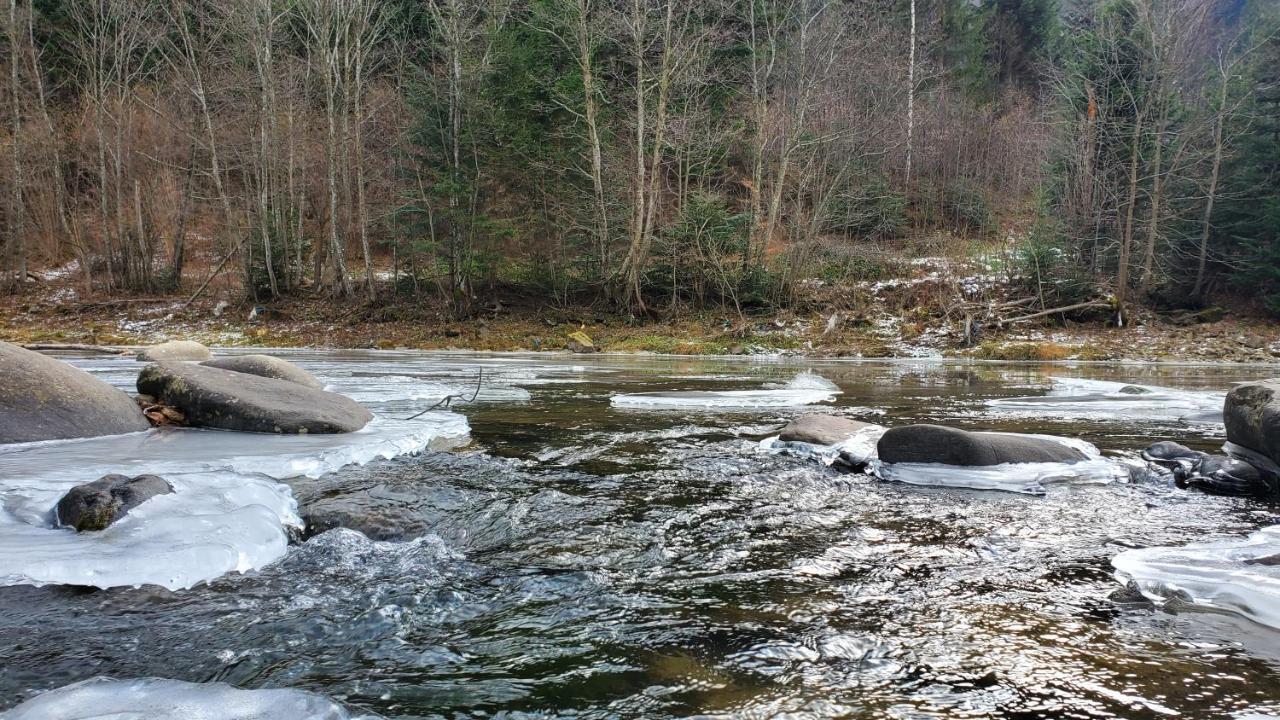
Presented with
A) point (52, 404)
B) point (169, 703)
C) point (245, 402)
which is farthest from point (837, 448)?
→ point (52, 404)

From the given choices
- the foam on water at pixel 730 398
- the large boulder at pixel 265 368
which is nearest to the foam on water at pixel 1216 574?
the foam on water at pixel 730 398

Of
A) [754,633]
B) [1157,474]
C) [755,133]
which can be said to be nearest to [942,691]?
[754,633]

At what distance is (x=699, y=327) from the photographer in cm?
2128

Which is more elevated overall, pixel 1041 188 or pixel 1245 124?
pixel 1245 124

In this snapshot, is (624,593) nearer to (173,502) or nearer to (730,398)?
(173,502)

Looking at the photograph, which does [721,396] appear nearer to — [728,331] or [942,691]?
[942,691]

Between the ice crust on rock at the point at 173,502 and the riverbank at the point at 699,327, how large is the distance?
14030 mm

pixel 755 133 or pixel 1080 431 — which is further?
pixel 755 133

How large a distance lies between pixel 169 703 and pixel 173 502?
6.90 feet

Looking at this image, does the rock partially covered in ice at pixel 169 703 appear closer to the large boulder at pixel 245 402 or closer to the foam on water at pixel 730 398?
the large boulder at pixel 245 402

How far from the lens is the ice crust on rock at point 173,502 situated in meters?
3.16

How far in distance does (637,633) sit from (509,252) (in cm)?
2066

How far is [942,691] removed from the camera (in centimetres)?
225

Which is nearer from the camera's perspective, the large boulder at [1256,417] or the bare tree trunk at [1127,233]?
the large boulder at [1256,417]
